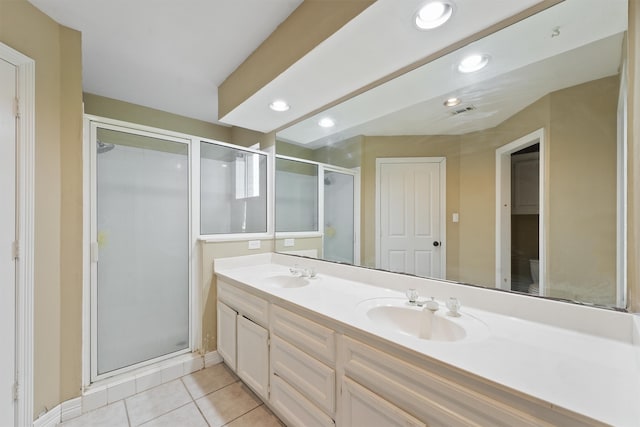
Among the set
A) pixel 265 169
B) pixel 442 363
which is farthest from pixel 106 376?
pixel 442 363

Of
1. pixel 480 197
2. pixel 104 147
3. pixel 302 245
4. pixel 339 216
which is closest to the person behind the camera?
pixel 480 197

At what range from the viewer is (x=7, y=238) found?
1.33 m

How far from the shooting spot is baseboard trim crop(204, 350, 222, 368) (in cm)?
219

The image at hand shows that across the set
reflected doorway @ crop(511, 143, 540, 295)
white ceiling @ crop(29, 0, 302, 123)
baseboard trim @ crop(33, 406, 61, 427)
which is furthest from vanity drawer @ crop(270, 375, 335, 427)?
white ceiling @ crop(29, 0, 302, 123)

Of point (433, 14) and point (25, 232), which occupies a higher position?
point (433, 14)

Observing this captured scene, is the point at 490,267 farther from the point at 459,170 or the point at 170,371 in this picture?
the point at 170,371

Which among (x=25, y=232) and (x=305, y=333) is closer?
(x=305, y=333)

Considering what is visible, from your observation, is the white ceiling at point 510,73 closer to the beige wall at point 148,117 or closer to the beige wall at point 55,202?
the beige wall at point 55,202

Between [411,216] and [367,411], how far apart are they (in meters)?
1.08

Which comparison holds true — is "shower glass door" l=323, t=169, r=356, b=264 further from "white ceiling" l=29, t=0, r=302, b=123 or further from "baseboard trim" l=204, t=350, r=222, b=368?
"baseboard trim" l=204, t=350, r=222, b=368

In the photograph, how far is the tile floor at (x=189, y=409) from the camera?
61.9 inches

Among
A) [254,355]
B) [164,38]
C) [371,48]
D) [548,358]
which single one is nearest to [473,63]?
[371,48]

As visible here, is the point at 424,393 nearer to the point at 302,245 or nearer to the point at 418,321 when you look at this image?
the point at 418,321

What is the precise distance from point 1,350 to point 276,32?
233 centimetres
